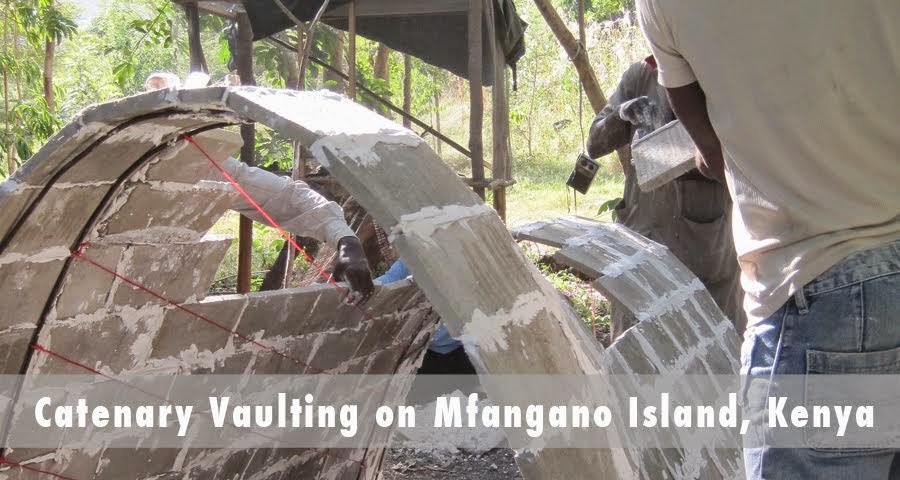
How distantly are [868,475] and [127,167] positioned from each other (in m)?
1.87

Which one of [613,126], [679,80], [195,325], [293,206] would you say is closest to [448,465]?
[293,206]

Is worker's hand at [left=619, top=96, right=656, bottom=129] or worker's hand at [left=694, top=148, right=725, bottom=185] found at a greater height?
worker's hand at [left=694, top=148, right=725, bottom=185]

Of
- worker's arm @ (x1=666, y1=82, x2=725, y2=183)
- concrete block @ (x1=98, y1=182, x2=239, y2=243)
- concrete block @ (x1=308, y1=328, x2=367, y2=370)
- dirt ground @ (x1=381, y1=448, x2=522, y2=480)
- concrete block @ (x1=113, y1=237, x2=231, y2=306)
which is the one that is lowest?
dirt ground @ (x1=381, y1=448, x2=522, y2=480)

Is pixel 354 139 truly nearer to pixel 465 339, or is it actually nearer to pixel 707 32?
pixel 465 339

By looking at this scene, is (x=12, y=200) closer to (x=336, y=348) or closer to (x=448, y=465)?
(x=336, y=348)

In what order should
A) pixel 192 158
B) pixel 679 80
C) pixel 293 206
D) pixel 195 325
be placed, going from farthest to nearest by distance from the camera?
pixel 293 206, pixel 195 325, pixel 192 158, pixel 679 80

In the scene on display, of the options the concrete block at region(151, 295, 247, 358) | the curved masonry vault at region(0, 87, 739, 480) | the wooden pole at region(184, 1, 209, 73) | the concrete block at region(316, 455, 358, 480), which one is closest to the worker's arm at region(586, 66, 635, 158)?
the curved masonry vault at region(0, 87, 739, 480)

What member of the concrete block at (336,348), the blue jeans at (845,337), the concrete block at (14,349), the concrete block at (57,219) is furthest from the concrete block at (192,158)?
the blue jeans at (845,337)

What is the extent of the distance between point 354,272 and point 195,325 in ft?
1.75

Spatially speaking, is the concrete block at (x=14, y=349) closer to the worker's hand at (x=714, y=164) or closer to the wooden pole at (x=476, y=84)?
the worker's hand at (x=714, y=164)

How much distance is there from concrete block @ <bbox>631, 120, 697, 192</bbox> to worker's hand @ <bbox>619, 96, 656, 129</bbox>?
318 mm

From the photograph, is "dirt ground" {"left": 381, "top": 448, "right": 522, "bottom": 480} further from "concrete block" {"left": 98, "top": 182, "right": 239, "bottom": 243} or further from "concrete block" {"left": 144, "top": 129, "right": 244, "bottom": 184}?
"concrete block" {"left": 144, "top": 129, "right": 244, "bottom": 184}

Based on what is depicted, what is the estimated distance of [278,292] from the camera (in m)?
2.78

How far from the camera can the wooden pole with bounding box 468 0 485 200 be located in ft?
17.8
